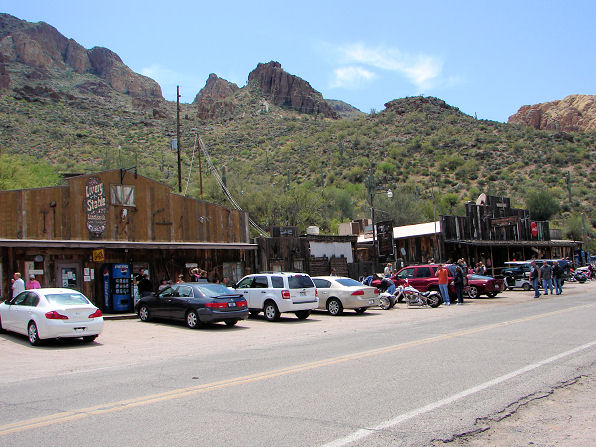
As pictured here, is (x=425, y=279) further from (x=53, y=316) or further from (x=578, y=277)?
(x=578, y=277)

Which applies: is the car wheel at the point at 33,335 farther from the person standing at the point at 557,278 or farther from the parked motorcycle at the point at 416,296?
the person standing at the point at 557,278

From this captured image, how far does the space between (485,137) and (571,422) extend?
240ft

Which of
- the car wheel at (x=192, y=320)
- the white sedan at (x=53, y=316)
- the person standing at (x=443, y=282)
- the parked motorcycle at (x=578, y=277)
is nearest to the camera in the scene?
the white sedan at (x=53, y=316)

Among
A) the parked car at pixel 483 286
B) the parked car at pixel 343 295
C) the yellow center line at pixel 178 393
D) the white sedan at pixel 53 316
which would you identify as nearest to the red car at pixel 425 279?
the parked car at pixel 483 286

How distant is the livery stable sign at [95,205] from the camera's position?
2094cm

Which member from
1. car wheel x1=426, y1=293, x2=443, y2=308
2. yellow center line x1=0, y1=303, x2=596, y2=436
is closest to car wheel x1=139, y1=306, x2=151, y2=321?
yellow center line x1=0, y1=303, x2=596, y2=436

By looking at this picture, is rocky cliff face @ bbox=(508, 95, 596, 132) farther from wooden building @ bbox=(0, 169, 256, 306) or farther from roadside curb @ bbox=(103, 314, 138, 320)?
roadside curb @ bbox=(103, 314, 138, 320)

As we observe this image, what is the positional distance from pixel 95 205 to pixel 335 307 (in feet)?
34.2

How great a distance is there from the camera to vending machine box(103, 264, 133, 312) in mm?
21281

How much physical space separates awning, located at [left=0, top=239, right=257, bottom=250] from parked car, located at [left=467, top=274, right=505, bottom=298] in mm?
11671

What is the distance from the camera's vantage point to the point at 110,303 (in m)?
21.3

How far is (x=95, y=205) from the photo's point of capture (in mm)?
21172

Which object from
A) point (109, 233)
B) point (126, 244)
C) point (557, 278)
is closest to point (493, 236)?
point (557, 278)

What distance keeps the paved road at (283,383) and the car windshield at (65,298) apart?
116cm
